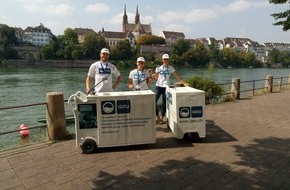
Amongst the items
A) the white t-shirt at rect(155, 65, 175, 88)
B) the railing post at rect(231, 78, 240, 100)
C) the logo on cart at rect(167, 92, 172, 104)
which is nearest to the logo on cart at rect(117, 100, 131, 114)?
the logo on cart at rect(167, 92, 172, 104)

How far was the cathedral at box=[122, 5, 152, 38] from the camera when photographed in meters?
141

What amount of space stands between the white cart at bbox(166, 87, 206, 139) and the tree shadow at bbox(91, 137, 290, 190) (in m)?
0.93

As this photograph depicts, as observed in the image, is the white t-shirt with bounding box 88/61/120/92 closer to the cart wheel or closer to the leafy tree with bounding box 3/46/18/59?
→ the cart wheel

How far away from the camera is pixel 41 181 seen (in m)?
4.07

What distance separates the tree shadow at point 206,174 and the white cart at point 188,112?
925 mm

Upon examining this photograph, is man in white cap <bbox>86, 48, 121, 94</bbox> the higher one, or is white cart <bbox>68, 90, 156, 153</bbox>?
man in white cap <bbox>86, 48, 121, 94</bbox>

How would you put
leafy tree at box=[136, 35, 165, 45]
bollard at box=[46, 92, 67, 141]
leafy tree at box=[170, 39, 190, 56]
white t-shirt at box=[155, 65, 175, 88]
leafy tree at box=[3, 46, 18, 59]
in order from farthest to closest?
leafy tree at box=[136, 35, 165, 45], leafy tree at box=[170, 39, 190, 56], leafy tree at box=[3, 46, 18, 59], white t-shirt at box=[155, 65, 175, 88], bollard at box=[46, 92, 67, 141]

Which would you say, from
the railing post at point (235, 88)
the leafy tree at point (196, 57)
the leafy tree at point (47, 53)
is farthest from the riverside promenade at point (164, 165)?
the leafy tree at point (196, 57)

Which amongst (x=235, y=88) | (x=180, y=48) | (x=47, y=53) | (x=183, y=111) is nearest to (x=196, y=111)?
(x=183, y=111)

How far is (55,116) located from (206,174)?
10.8ft

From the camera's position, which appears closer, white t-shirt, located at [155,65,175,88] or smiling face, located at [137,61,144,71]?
smiling face, located at [137,61,144,71]

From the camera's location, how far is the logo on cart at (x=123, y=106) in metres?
5.26

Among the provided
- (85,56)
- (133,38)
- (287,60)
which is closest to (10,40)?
(85,56)

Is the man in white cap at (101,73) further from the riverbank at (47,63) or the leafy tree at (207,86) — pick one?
the riverbank at (47,63)
